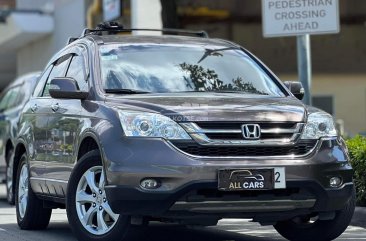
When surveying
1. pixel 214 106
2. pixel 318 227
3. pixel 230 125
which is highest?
pixel 214 106

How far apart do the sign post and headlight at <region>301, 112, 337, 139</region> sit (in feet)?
11.7

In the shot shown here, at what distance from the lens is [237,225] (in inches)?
376

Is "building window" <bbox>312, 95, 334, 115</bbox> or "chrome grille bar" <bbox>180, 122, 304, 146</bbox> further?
"building window" <bbox>312, 95, 334, 115</bbox>

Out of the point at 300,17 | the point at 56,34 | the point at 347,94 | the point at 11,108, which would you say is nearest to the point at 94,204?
the point at 300,17

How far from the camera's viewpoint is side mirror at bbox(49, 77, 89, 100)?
7.57m

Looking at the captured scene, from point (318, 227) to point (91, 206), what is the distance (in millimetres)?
1936

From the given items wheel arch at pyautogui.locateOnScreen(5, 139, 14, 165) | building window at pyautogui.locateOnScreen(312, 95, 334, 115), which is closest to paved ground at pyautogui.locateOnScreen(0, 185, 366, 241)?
wheel arch at pyautogui.locateOnScreen(5, 139, 14, 165)

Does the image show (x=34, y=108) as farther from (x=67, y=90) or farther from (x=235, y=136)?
(x=235, y=136)

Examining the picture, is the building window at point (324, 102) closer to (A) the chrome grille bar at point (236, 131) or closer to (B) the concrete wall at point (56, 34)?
(B) the concrete wall at point (56, 34)

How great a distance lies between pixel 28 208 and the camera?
8.88 metres

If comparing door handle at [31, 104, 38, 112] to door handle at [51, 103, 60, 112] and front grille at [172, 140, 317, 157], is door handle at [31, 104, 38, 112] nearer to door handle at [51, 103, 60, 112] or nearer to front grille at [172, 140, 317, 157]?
door handle at [51, 103, 60, 112]

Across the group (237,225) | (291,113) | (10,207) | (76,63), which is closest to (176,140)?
(291,113)

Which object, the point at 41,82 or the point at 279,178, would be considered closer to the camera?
the point at 279,178

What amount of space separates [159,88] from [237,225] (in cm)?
246
